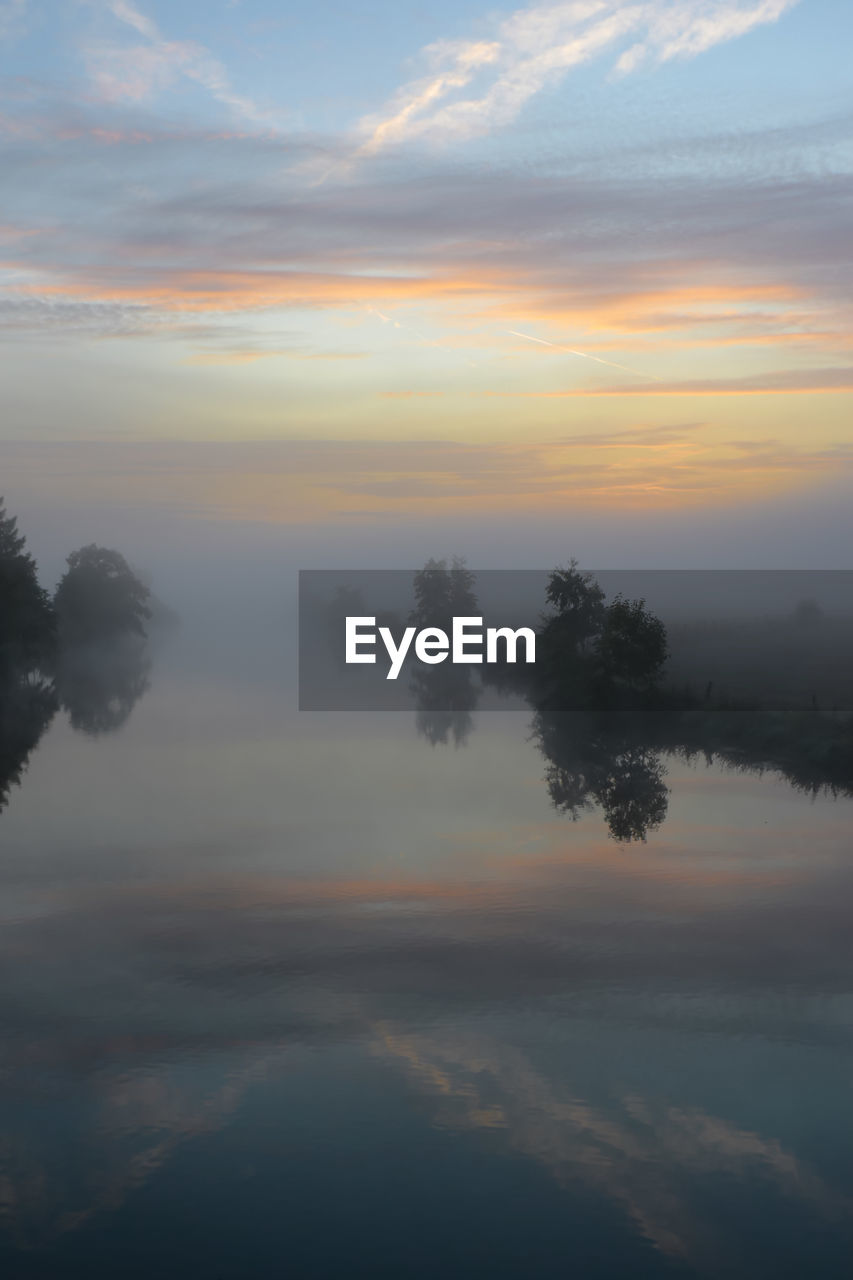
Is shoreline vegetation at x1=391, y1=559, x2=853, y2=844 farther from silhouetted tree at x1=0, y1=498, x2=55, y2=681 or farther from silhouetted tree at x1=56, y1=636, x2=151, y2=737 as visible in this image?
silhouetted tree at x1=0, y1=498, x2=55, y2=681

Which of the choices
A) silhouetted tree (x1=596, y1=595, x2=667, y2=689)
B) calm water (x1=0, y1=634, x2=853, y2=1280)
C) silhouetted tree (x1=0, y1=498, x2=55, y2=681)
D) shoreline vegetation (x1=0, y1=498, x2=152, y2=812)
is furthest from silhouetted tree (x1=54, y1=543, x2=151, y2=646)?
calm water (x1=0, y1=634, x2=853, y2=1280)

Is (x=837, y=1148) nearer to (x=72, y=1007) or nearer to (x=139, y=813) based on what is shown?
(x=72, y=1007)

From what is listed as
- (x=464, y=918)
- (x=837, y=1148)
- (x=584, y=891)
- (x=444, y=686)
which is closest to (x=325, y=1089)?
(x=837, y=1148)

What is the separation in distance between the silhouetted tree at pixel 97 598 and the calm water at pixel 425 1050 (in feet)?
302

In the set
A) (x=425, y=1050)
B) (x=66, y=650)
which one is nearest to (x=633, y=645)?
(x=425, y=1050)

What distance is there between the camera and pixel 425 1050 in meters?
18.3

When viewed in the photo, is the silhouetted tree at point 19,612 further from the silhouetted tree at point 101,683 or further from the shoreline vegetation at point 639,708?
the shoreline vegetation at point 639,708

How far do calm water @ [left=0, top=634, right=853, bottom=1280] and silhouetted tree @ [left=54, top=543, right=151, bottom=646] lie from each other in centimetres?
9203

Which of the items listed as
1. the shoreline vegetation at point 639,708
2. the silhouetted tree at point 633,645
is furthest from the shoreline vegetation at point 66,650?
the silhouetted tree at point 633,645

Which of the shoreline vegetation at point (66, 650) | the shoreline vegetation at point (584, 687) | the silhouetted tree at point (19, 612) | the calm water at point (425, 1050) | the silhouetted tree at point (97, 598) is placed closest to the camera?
the calm water at point (425, 1050)

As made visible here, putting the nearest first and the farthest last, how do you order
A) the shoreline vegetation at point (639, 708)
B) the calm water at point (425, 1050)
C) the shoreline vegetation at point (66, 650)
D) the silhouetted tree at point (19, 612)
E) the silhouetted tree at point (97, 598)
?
the calm water at point (425, 1050) < the shoreline vegetation at point (639, 708) < the shoreline vegetation at point (66, 650) < the silhouetted tree at point (19, 612) < the silhouetted tree at point (97, 598)

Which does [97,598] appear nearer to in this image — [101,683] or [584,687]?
[101,683]

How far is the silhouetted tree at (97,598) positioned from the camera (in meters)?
126

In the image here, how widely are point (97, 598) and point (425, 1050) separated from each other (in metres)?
116
